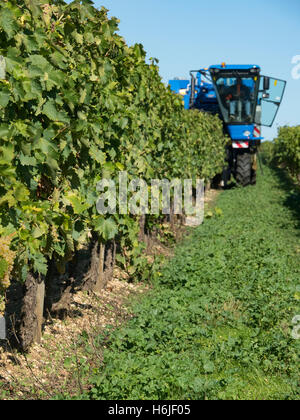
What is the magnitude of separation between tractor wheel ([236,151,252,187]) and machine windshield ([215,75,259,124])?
110 centimetres

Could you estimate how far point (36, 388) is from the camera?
13.0ft

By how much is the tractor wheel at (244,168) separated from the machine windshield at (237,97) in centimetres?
110

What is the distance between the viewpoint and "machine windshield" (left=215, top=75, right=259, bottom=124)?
16578 mm

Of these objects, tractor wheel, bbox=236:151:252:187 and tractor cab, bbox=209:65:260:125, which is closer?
tractor cab, bbox=209:65:260:125

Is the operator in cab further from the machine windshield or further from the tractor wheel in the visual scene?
the tractor wheel

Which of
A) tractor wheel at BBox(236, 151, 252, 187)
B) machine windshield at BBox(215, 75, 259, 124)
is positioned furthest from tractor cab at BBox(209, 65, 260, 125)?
tractor wheel at BBox(236, 151, 252, 187)

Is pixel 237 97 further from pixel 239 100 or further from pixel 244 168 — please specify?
pixel 244 168

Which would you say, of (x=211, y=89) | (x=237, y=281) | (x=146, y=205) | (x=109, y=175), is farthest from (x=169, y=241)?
(x=211, y=89)

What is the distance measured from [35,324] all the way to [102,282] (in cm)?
190

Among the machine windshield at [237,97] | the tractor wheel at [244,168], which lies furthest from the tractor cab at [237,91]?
the tractor wheel at [244,168]

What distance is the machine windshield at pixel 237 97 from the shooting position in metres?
16.6

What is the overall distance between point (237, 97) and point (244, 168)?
222cm

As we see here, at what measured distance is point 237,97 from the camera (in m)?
16.9

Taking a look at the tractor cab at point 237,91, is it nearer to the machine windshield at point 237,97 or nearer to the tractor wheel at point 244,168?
the machine windshield at point 237,97
